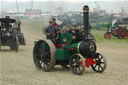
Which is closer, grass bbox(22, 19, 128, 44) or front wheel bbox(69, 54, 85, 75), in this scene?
front wheel bbox(69, 54, 85, 75)

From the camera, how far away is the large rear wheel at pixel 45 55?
800cm

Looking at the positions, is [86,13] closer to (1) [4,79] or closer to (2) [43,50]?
(2) [43,50]

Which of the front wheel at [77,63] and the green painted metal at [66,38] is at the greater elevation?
the green painted metal at [66,38]

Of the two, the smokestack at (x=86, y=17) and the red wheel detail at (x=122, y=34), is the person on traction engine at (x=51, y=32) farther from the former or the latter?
the red wheel detail at (x=122, y=34)

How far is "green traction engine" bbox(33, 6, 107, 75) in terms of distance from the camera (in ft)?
24.8

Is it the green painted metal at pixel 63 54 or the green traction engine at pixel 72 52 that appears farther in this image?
the green painted metal at pixel 63 54

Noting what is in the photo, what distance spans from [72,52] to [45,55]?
0.82 meters

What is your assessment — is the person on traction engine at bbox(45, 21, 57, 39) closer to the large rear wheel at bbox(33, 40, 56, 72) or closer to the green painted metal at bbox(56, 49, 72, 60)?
the large rear wheel at bbox(33, 40, 56, 72)

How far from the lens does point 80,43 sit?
766 cm

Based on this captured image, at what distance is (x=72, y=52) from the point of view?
26.2 feet

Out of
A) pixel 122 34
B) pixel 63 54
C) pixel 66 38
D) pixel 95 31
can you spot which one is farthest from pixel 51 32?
pixel 95 31

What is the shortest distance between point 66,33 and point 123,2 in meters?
31.2

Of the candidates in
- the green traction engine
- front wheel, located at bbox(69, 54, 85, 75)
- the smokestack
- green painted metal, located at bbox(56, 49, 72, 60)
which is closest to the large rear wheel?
the green traction engine

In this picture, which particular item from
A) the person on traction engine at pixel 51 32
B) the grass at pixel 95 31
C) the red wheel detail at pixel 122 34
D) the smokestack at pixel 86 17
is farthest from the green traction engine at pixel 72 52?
the red wheel detail at pixel 122 34
